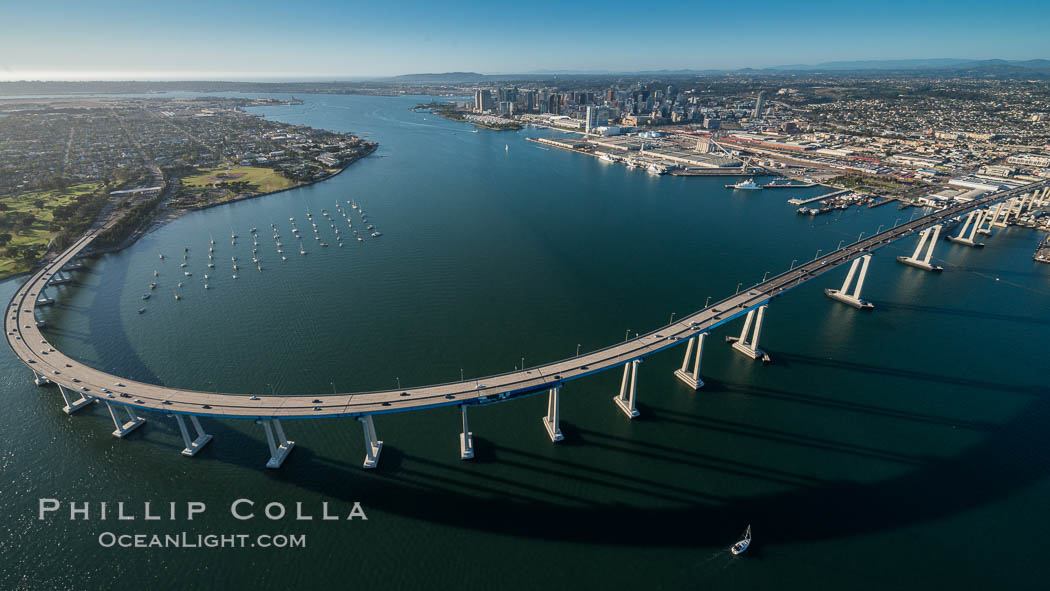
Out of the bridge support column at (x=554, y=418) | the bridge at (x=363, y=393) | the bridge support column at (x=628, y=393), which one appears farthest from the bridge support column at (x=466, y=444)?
the bridge support column at (x=628, y=393)

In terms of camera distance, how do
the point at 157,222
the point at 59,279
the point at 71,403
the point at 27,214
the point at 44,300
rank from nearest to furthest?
the point at 71,403, the point at 44,300, the point at 59,279, the point at 27,214, the point at 157,222

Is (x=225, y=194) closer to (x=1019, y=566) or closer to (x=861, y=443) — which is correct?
(x=861, y=443)

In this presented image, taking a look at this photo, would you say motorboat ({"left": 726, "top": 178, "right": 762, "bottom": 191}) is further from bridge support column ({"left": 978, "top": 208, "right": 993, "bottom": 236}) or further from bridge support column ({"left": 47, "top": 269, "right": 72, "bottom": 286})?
bridge support column ({"left": 47, "top": 269, "right": 72, "bottom": 286})

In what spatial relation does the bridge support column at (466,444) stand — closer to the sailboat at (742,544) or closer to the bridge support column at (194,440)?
the sailboat at (742,544)

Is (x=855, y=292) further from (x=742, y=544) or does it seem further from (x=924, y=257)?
(x=742, y=544)

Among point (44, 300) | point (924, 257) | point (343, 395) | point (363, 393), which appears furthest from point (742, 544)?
point (44, 300)
